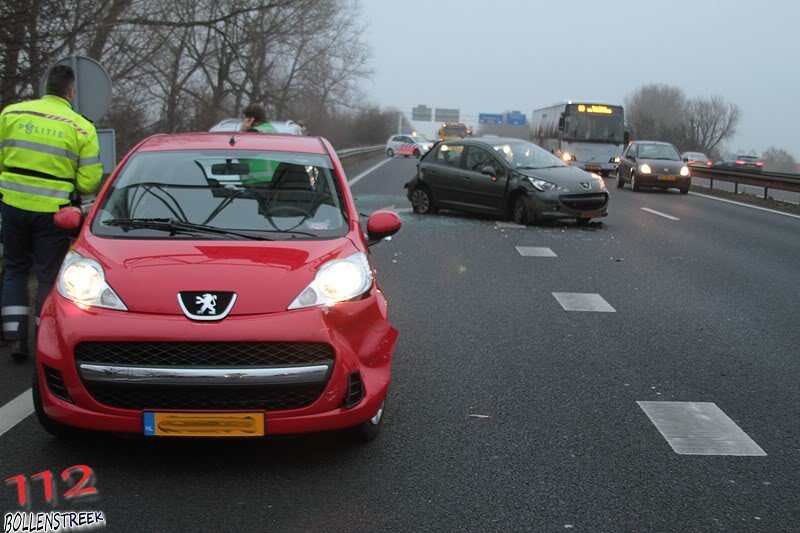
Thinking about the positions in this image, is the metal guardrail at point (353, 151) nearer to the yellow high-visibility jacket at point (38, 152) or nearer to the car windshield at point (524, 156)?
the car windshield at point (524, 156)

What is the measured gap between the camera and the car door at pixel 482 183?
1670 centimetres

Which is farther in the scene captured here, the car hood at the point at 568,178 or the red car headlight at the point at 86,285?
the car hood at the point at 568,178

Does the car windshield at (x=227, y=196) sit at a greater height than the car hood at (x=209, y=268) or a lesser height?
greater

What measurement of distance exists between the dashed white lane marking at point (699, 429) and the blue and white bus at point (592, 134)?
30.2 meters

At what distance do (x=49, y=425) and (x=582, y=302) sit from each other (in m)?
5.62

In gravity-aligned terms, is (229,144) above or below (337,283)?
above

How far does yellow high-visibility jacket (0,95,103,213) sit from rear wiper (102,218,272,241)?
1.37 meters

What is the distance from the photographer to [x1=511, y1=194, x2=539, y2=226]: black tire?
631 inches

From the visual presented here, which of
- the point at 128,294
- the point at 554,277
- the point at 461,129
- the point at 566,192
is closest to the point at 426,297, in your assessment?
the point at 554,277

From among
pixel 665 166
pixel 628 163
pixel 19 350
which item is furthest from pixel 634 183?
pixel 19 350

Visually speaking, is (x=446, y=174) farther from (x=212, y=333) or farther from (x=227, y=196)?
(x=212, y=333)

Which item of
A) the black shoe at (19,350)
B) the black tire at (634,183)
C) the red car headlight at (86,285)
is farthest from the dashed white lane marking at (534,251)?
the black tire at (634,183)

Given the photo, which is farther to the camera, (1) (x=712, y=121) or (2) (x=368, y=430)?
(1) (x=712, y=121)

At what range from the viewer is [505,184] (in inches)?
653
